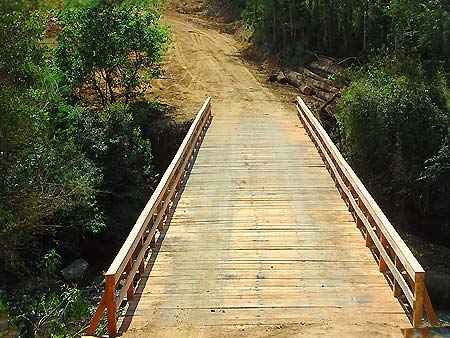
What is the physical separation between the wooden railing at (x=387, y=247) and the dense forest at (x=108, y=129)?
155 inches

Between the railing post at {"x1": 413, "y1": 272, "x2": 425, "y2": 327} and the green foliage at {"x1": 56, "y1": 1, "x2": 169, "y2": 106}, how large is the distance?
15316mm

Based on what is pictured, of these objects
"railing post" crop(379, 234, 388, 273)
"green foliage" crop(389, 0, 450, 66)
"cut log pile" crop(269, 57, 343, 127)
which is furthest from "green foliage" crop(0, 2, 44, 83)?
"cut log pile" crop(269, 57, 343, 127)

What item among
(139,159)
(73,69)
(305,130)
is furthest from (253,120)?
(73,69)

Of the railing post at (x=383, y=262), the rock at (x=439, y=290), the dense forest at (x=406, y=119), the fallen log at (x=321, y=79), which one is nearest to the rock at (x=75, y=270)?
the dense forest at (x=406, y=119)

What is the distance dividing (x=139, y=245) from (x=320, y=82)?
1654 cm

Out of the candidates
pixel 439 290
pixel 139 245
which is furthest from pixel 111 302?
pixel 439 290

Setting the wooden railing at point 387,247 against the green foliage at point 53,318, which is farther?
the green foliage at point 53,318

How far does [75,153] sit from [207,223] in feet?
22.9

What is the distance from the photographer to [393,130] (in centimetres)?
1727

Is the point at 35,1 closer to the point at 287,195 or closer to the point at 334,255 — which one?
the point at 287,195

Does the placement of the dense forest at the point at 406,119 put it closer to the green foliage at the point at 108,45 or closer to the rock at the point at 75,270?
the green foliage at the point at 108,45

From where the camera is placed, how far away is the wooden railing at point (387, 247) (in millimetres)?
7336

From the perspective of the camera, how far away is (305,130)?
19375 mm

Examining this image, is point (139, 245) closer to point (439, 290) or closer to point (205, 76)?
point (439, 290)
